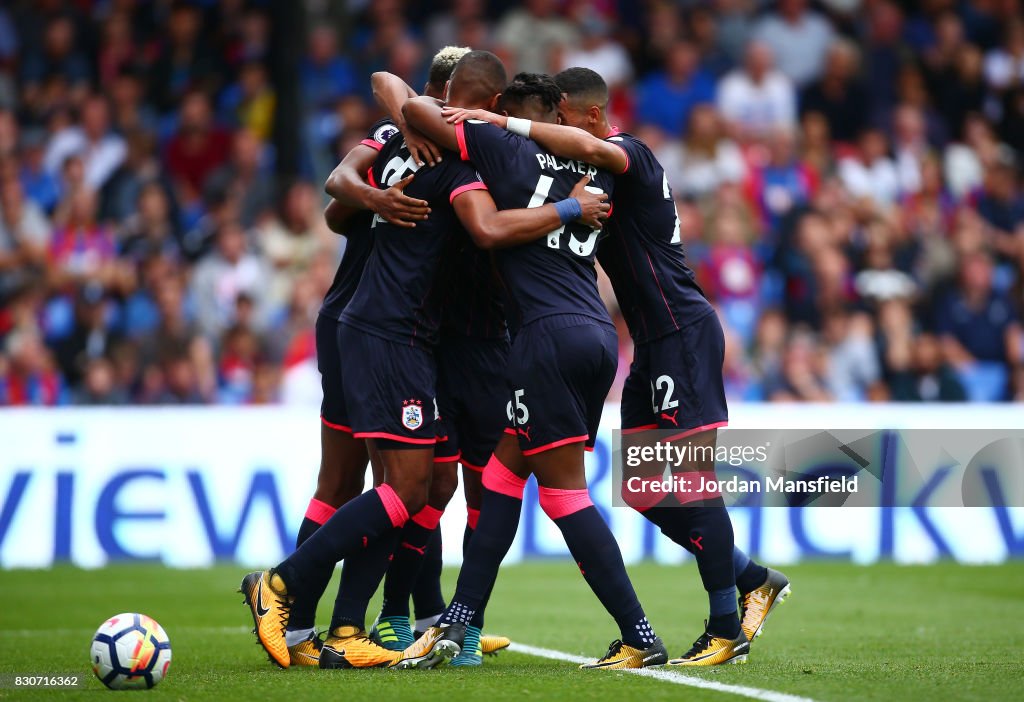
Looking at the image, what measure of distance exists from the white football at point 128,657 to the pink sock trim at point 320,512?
1239 mm

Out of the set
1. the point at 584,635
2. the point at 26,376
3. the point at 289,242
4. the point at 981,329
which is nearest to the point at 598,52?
the point at 289,242

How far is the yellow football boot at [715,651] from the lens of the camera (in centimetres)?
639

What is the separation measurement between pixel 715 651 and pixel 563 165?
222cm

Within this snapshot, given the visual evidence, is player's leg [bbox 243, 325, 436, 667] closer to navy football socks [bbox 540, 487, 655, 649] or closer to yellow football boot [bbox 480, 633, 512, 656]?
navy football socks [bbox 540, 487, 655, 649]

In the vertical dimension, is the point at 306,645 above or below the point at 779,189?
below

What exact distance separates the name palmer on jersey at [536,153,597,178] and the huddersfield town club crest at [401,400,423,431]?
1.17 m

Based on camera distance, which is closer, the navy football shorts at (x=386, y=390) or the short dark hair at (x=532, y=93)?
the navy football shorts at (x=386, y=390)

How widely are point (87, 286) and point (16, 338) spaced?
3.42 feet

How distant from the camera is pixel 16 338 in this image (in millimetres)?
13234

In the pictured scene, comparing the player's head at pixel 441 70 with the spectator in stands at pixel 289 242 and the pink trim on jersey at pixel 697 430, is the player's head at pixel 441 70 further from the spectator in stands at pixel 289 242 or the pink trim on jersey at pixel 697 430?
the spectator in stands at pixel 289 242

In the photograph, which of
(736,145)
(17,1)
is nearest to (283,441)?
(736,145)

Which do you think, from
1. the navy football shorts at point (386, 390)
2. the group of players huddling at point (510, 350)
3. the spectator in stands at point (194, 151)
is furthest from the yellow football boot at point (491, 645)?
the spectator in stands at point (194, 151)

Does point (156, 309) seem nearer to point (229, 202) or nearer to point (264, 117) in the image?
point (229, 202)

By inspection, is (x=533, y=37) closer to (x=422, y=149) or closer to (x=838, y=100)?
(x=838, y=100)
